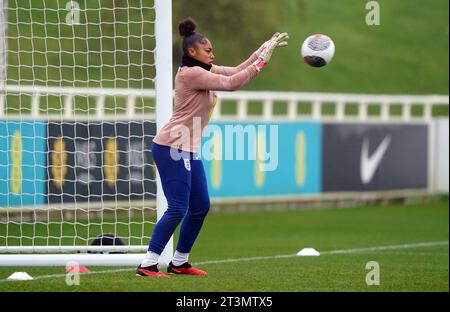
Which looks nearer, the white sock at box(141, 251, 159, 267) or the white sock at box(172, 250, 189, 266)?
the white sock at box(141, 251, 159, 267)

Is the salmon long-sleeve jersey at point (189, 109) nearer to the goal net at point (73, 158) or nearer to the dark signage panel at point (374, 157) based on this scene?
the goal net at point (73, 158)

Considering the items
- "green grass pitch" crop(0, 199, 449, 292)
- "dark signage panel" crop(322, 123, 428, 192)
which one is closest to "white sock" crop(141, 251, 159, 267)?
"green grass pitch" crop(0, 199, 449, 292)

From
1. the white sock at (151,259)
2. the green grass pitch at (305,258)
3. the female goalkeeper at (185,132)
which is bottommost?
the green grass pitch at (305,258)

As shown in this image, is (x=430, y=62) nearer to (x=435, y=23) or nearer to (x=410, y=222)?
(x=435, y=23)

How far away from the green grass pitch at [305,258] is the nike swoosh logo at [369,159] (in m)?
0.83

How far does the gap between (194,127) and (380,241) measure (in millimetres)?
6616

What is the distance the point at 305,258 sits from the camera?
13000 mm

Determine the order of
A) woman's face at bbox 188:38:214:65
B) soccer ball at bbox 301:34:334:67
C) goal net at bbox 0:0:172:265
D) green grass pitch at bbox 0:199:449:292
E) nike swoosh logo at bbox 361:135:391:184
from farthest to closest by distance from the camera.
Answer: nike swoosh logo at bbox 361:135:391:184 → goal net at bbox 0:0:172:265 → soccer ball at bbox 301:34:334:67 → woman's face at bbox 188:38:214:65 → green grass pitch at bbox 0:199:449:292

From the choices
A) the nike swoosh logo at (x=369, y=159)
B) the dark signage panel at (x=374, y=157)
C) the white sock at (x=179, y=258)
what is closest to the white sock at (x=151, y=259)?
the white sock at (x=179, y=258)

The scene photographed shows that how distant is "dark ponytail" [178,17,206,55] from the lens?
10227 mm

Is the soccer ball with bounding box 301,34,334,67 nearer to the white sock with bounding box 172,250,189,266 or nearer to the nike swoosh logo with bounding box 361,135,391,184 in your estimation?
the white sock with bounding box 172,250,189,266

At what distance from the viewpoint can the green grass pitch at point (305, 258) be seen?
33.0 ft

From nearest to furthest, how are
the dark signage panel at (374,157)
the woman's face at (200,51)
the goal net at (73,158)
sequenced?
the woman's face at (200,51) < the goal net at (73,158) < the dark signage panel at (374,157)

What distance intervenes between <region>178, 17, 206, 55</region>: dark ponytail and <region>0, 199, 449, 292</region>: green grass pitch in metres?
2.01
